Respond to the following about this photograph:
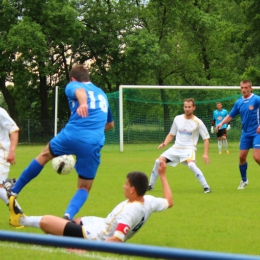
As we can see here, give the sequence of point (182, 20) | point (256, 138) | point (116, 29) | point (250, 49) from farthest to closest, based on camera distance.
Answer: point (182, 20)
point (116, 29)
point (250, 49)
point (256, 138)

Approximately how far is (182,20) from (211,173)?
34.4 meters

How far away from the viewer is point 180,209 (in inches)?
386

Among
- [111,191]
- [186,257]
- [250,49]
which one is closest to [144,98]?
[250,49]

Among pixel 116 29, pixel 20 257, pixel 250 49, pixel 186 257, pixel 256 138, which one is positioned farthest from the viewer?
pixel 116 29

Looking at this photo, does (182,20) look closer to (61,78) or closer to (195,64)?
(195,64)

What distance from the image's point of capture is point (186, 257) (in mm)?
2229

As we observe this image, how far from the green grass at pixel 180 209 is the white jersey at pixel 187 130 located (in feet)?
3.03

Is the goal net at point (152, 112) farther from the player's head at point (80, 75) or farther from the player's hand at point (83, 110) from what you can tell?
the player's hand at point (83, 110)

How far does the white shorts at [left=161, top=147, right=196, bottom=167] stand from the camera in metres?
11.8

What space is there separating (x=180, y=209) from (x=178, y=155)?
7.01 feet

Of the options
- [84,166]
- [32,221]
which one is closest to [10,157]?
[84,166]

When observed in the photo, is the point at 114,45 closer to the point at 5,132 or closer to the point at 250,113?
the point at 250,113

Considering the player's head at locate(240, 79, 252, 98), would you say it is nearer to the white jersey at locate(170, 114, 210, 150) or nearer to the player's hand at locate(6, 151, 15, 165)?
the white jersey at locate(170, 114, 210, 150)

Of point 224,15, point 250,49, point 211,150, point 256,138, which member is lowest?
point 211,150
